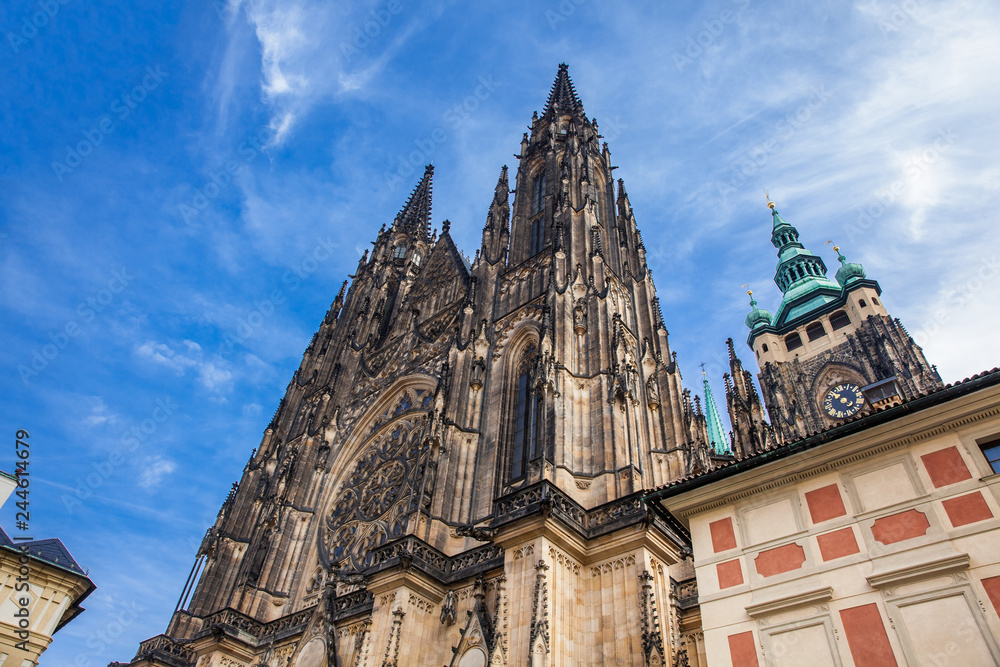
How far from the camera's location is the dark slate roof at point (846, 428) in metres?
8.66

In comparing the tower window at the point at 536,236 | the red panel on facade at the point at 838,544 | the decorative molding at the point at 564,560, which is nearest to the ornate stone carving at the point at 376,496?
the decorative molding at the point at 564,560

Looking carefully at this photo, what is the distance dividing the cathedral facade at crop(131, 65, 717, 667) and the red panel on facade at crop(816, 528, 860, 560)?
3.80 metres

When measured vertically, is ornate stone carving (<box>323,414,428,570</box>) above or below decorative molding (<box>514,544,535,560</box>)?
A: above

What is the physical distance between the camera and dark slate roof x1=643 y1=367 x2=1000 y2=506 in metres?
8.66

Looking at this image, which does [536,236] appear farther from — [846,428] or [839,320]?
[839,320]

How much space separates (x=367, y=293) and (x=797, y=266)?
37.2m

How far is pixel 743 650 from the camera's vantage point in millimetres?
8742

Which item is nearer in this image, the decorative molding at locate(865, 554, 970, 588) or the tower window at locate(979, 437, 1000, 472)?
the decorative molding at locate(865, 554, 970, 588)

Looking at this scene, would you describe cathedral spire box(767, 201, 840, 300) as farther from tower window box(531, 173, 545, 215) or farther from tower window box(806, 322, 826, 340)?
tower window box(531, 173, 545, 215)

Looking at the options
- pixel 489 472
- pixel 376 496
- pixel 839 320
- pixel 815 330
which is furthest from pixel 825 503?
pixel 815 330

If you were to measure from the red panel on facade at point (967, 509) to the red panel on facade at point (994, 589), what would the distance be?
713 mm

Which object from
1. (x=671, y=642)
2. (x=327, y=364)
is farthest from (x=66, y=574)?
(x=671, y=642)

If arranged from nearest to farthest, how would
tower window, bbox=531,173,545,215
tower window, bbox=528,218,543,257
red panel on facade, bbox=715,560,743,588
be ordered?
red panel on facade, bbox=715,560,743,588 < tower window, bbox=528,218,543,257 < tower window, bbox=531,173,545,215

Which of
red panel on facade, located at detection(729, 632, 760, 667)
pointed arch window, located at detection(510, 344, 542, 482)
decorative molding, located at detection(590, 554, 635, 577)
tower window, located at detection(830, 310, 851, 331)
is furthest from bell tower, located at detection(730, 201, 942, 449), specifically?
red panel on facade, located at detection(729, 632, 760, 667)
